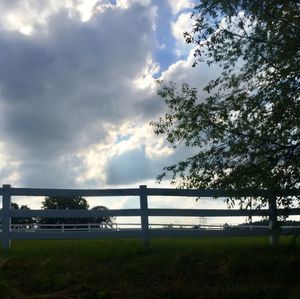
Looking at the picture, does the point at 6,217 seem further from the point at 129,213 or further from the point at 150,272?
the point at 150,272

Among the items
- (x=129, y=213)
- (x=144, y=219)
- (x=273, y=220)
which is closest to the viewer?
(x=129, y=213)

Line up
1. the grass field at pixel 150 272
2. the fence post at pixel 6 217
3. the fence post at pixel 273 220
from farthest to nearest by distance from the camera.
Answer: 1. the fence post at pixel 273 220
2. the fence post at pixel 6 217
3. the grass field at pixel 150 272

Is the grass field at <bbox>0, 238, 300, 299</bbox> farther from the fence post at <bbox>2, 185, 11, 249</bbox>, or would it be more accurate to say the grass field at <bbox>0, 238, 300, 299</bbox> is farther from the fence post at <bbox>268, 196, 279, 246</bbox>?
the fence post at <bbox>268, 196, 279, 246</bbox>

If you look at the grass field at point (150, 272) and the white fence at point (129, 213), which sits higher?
the white fence at point (129, 213)

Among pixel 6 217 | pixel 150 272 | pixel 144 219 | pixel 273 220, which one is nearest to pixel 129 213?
pixel 144 219

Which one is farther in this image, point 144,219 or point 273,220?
point 273,220

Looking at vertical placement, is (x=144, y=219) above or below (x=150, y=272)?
above

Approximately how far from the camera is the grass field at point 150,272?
8820 millimetres

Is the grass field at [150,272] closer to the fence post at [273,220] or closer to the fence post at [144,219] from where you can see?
the fence post at [144,219]

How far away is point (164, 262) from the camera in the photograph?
34.3ft

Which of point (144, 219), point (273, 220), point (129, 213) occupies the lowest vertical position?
point (273, 220)

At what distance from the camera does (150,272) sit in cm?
991

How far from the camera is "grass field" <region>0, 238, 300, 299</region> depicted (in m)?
8.82

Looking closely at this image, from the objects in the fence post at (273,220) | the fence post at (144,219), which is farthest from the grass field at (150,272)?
the fence post at (273,220)
